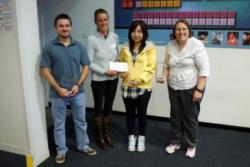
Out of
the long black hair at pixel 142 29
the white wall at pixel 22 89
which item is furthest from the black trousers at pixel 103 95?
the white wall at pixel 22 89

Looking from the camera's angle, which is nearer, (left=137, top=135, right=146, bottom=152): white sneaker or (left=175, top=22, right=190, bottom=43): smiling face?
(left=175, top=22, right=190, bottom=43): smiling face

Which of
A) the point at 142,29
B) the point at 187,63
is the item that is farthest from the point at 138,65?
the point at 187,63

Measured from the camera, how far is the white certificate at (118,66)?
2406mm

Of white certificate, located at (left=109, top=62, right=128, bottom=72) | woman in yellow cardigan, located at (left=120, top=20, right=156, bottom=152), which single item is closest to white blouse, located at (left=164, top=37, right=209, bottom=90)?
woman in yellow cardigan, located at (left=120, top=20, right=156, bottom=152)

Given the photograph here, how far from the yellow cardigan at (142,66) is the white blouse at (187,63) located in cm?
19

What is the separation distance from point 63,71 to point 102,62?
1.34 feet

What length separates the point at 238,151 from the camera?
271 centimetres

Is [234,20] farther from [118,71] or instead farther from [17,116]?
[17,116]

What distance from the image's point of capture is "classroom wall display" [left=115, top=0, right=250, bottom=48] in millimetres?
2912

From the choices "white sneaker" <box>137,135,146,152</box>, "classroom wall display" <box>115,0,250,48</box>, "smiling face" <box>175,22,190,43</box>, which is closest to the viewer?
"smiling face" <box>175,22,190,43</box>

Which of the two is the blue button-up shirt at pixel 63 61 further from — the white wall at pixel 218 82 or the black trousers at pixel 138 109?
the white wall at pixel 218 82

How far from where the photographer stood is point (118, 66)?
2.41m

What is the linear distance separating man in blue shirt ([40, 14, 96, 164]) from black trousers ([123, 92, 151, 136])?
1.58 ft

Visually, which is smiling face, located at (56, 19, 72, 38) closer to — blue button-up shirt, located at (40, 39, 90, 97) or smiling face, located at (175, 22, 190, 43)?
blue button-up shirt, located at (40, 39, 90, 97)
